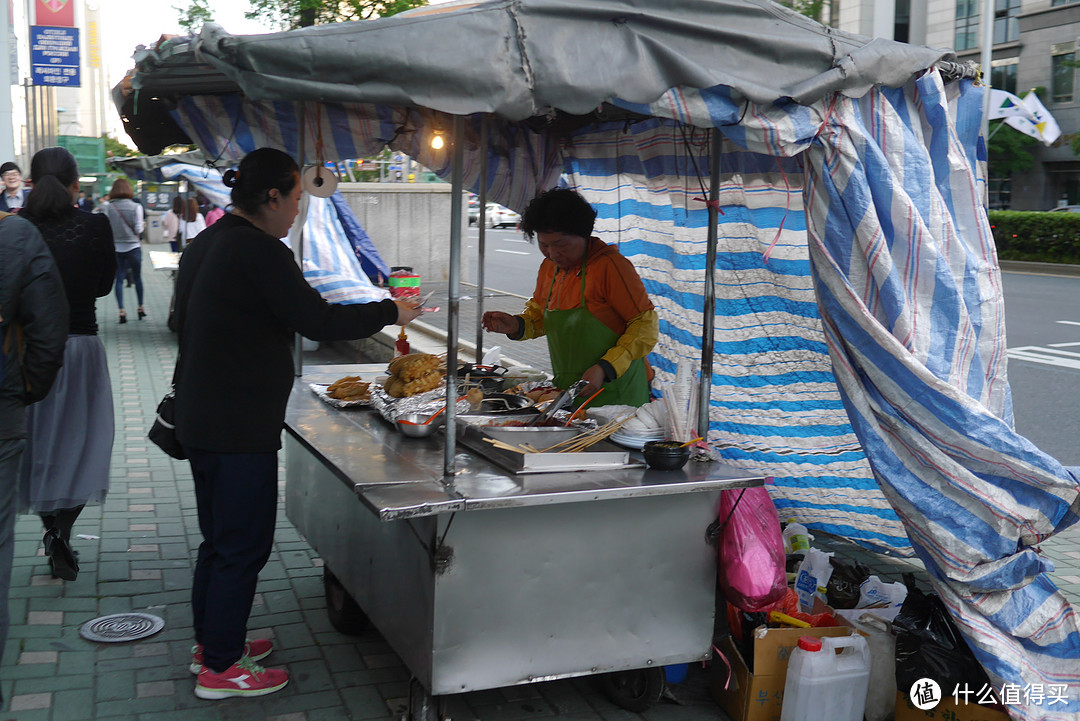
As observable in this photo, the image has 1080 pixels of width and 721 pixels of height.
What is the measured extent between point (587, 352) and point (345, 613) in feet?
Result: 4.94

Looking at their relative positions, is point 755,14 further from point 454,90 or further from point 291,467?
point 291,467

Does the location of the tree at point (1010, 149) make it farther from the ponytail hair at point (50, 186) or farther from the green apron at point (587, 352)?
the ponytail hair at point (50, 186)

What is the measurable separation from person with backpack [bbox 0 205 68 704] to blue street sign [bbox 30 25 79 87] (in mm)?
12648

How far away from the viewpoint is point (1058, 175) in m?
36.0

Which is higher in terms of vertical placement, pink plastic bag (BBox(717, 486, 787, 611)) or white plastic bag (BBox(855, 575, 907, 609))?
pink plastic bag (BBox(717, 486, 787, 611))

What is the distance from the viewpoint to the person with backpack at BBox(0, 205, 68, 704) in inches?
123

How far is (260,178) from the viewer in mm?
3121

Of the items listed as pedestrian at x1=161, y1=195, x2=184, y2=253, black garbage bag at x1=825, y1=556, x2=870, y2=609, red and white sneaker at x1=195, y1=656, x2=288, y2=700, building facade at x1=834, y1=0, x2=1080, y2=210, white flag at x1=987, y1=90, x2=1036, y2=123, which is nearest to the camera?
red and white sneaker at x1=195, y1=656, x2=288, y2=700

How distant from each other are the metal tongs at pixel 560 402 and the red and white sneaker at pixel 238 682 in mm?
1350

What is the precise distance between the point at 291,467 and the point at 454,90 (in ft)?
8.45

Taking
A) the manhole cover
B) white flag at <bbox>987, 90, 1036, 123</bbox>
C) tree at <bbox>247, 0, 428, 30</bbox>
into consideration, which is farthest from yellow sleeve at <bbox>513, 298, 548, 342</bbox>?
white flag at <bbox>987, 90, 1036, 123</bbox>

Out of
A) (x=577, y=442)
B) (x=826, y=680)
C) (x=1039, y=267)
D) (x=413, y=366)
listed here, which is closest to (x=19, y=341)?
(x=413, y=366)

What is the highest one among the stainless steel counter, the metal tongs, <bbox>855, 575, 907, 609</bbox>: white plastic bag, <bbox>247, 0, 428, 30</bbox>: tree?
<bbox>247, 0, 428, 30</bbox>: tree

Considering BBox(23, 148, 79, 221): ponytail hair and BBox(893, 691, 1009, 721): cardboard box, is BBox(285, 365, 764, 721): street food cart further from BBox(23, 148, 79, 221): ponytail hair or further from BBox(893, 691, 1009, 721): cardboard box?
BBox(23, 148, 79, 221): ponytail hair
